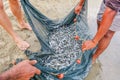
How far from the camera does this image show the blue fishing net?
124 inches

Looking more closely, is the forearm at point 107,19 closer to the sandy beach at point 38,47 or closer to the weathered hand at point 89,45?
the weathered hand at point 89,45

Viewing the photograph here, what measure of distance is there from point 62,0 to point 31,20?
66.7 inches

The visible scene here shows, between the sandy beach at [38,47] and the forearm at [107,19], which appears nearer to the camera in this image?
the forearm at [107,19]

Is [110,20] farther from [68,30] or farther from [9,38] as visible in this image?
[9,38]

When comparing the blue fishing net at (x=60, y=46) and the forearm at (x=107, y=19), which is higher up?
the forearm at (x=107, y=19)

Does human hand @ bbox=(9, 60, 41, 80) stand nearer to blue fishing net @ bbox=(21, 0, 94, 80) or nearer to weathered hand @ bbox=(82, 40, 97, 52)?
blue fishing net @ bbox=(21, 0, 94, 80)

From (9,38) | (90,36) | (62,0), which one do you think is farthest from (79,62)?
(62,0)

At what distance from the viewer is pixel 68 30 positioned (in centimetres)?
382

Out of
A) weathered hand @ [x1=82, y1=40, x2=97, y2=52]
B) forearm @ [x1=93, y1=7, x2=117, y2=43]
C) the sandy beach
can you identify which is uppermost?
forearm @ [x1=93, y1=7, x2=117, y2=43]

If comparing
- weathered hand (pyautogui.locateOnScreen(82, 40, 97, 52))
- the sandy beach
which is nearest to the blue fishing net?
weathered hand (pyautogui.locateOnScreen(82, 40, 97, 52))

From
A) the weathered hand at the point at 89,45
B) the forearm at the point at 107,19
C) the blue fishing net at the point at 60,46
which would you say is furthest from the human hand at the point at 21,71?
the forearm at the point at 107,19

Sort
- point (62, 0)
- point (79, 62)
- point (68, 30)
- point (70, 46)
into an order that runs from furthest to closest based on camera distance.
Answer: point (62, 0) → point (68, 30) → point (70, 46) → point (79, 62)

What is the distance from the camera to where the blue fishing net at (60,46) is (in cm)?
314

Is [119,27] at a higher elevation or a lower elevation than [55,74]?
higher
